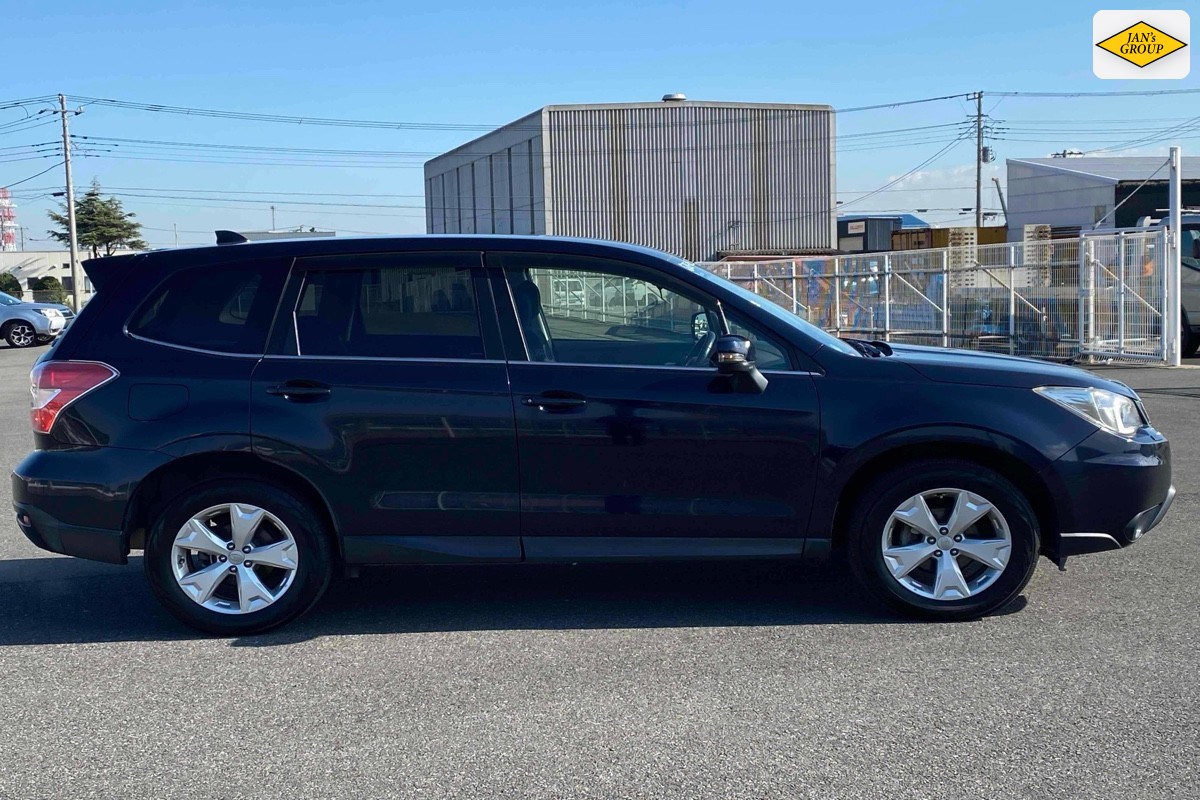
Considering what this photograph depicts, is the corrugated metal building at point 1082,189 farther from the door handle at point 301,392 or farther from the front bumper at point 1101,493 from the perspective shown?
the door handle at point 301,392

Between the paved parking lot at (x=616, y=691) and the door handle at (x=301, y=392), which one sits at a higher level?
the door handle at (x=301, y=392)

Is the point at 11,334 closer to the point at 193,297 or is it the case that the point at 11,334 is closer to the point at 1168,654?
the point at 193,297

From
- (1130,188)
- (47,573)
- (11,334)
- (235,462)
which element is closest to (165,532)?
(235,462)

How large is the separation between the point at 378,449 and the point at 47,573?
8.46 ft

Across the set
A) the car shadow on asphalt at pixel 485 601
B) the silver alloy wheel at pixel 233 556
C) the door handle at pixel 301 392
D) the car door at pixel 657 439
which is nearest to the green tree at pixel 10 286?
the car shadow on asphalt at pixel 485 601

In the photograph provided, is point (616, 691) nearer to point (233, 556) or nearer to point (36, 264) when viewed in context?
point (233, 556)

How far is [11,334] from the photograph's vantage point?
33.3 m

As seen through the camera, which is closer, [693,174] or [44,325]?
[44,325]

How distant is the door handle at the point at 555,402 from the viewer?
5.21 m

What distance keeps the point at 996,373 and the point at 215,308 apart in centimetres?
345

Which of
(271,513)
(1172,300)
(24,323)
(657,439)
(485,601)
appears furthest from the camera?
(24,323)

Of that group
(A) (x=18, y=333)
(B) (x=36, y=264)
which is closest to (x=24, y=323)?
(A) (x=18, y=333)

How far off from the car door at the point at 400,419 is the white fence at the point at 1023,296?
1548cm

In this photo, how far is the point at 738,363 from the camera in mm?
5074
